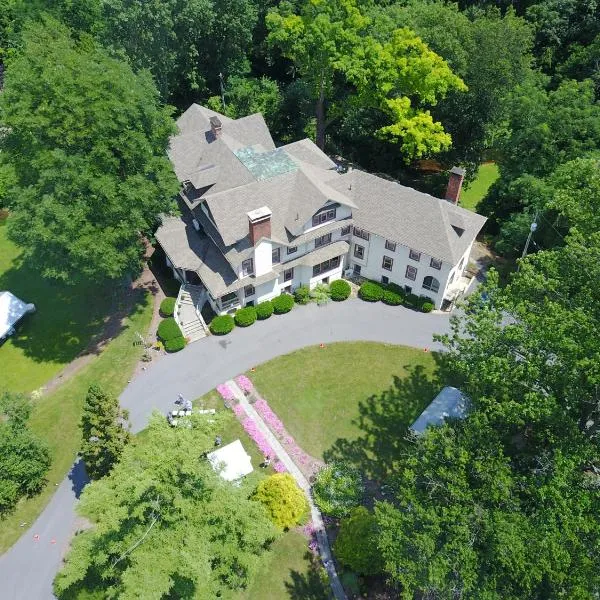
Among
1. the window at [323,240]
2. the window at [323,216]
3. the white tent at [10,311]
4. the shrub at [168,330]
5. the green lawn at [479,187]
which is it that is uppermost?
the window at [323,216]

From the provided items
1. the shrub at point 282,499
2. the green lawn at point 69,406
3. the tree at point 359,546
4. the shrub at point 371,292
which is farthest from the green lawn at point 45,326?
the tree at point 359,546

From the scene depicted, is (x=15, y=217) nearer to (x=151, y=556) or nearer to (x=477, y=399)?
(x=151, y=556)

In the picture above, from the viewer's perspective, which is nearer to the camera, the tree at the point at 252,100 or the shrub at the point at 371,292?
the shrub at the point at 371,292

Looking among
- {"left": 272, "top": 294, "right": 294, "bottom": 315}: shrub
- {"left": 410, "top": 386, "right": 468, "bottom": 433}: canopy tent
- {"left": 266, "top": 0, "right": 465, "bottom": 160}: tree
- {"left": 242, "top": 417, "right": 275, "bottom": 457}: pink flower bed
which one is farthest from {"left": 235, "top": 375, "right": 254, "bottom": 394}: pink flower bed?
{"left": 266, "top": 0, "right": 465, "bottom": 160}: tree

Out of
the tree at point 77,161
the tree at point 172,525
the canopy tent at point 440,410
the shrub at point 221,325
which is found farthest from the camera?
the shrub at point 221,325

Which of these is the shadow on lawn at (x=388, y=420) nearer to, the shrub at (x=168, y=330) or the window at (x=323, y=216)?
the window at (x=323, y=216)

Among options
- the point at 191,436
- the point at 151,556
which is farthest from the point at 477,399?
the point at 151,556

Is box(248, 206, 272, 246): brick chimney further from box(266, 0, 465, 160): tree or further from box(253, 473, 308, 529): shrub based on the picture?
box(266, 0, 465, 160): tree
